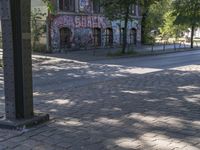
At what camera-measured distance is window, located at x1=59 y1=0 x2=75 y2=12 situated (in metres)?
35.6

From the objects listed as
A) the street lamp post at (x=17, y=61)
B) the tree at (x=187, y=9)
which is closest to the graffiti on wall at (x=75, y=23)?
the tree at (x=187, y=9)

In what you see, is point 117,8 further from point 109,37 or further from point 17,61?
point 17,61

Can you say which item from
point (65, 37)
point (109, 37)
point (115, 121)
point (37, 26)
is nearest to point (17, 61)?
point (115, 121)

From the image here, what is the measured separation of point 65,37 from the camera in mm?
36406

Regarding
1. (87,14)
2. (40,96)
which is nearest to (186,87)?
(40,96)

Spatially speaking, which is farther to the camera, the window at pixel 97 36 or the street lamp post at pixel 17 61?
the window at pixel 97 36

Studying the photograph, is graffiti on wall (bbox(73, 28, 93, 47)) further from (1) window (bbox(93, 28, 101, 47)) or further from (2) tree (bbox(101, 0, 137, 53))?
(2) tree (bbox(101, 0, 137, 53))

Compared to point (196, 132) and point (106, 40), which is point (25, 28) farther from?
point (106, 40)

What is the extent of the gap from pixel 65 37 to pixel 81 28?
2201 millimetres

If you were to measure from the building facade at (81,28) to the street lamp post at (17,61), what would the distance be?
2594cm

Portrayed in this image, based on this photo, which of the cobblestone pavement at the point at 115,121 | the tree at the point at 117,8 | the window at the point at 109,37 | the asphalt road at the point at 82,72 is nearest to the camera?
the cobblestone pavement at the point at 115,121

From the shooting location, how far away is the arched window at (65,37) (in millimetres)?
36000

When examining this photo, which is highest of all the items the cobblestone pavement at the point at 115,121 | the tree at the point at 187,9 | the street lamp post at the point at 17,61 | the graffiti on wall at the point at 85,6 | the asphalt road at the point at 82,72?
the graffiti on wall at the point at 85,6

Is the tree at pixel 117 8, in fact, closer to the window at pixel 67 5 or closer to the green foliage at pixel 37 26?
the window at pixel 67 5
